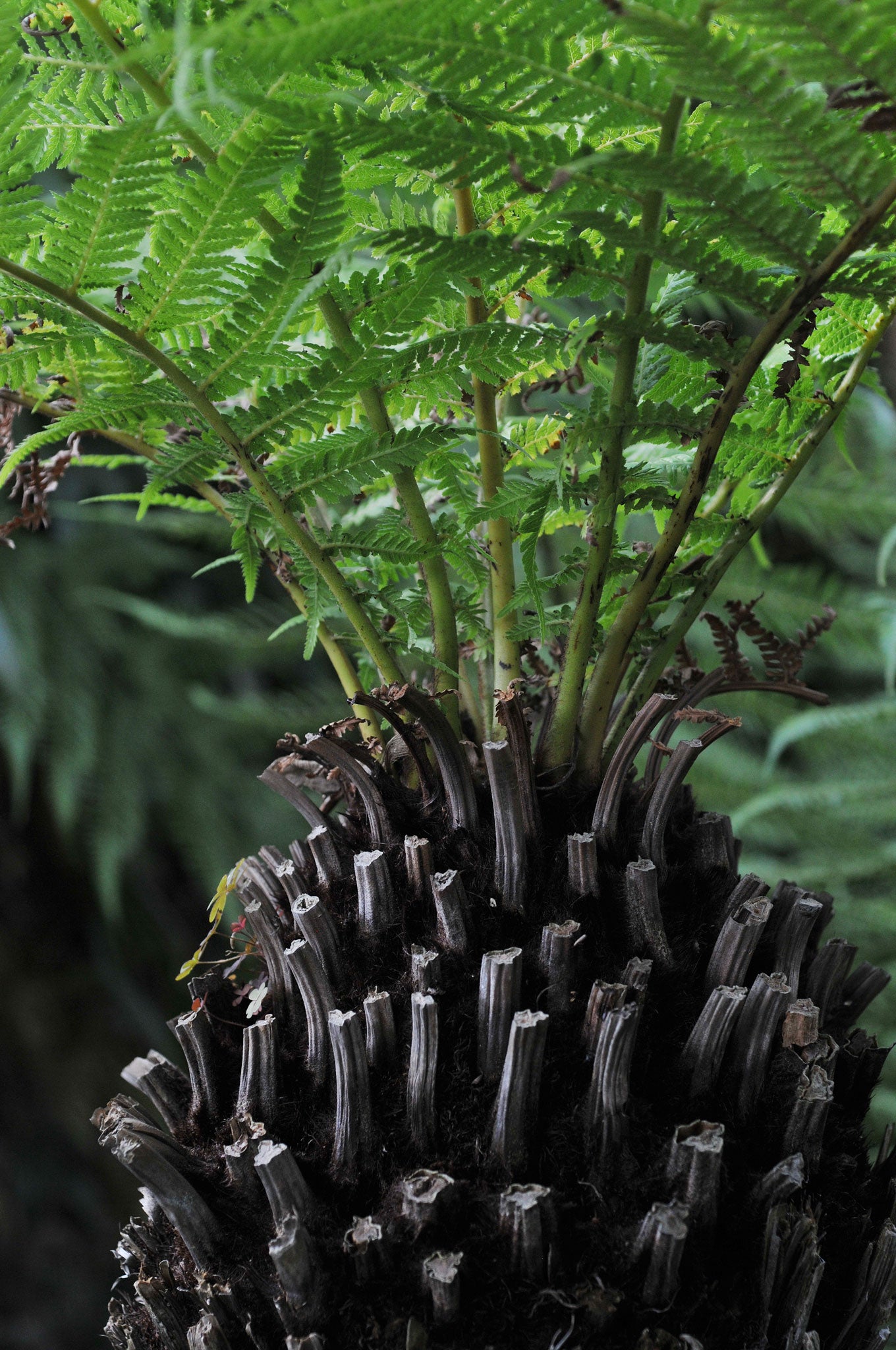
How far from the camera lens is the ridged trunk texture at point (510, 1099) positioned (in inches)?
10.9

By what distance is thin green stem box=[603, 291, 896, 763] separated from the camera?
380mm

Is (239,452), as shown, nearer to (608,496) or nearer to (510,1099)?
(608,496)

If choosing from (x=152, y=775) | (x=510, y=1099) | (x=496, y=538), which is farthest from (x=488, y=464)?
(x=152, y=775)

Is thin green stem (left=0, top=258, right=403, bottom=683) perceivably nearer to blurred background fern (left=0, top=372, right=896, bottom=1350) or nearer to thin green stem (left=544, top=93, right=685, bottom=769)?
thin green stem (left=544, top=93, right=685, bottom=769)

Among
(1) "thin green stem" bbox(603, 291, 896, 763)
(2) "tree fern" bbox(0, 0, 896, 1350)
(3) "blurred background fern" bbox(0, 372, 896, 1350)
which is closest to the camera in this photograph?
(2) "tree fern" bbox(0, 0, 896, 1350)

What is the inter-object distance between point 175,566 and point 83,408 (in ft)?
6.16

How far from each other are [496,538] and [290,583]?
0.34 feet

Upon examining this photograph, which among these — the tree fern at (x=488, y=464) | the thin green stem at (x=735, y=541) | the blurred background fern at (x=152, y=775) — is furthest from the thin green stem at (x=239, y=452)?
the blurred background fern at (x=152, y=775)

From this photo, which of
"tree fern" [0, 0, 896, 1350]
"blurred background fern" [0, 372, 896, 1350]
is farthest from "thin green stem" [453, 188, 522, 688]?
"blurred background fern" [0, 372, 896, 1350]

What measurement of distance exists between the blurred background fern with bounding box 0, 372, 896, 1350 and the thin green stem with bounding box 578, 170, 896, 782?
3.30 feet

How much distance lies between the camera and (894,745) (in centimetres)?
161

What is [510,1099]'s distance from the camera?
289mm

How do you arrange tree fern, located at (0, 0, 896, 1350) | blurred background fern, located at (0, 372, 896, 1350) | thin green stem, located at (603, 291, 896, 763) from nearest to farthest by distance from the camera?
tree fern, located at (0, 0, 896, 1350)
thin green stem, located at (603, 291, 896, 763)
blurred background fern, located at (0, 372, 896, 1350)

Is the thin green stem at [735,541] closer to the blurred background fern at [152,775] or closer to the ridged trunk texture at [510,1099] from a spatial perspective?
the ridged trunk texture at [510,1099]
